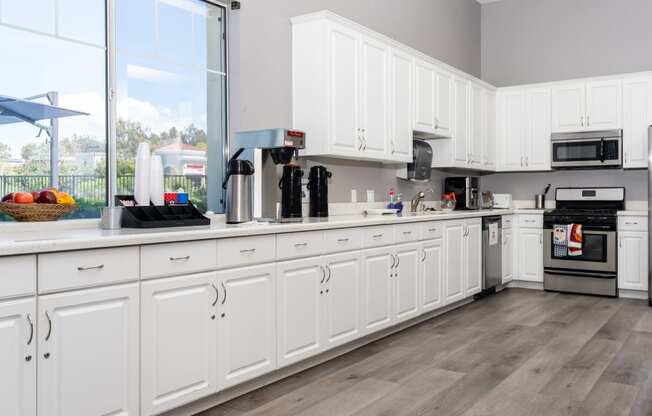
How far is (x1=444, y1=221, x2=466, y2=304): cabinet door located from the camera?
4977 mm

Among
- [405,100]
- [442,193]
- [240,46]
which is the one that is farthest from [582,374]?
[442,193]

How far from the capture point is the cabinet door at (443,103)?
5.46m

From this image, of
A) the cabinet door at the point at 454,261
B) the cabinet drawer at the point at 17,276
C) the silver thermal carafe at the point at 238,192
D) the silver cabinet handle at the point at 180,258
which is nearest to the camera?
the cabinet drawer at the point at 17,276

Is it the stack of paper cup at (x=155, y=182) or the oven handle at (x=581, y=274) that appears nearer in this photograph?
the stack of paper cup at (x=155, y=182)

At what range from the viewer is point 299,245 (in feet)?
10.7

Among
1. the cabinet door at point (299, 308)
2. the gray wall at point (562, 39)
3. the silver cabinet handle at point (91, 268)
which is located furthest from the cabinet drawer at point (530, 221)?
the silver cabinet handle at point (91, 268)

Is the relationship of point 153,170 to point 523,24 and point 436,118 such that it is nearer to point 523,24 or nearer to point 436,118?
point 436,118

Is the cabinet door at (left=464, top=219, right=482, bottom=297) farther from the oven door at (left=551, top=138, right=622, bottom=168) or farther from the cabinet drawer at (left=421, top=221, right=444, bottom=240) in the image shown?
the oven door at (left=551, top=138, right=622, bottom=168)

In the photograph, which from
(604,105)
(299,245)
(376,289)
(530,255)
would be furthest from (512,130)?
(299,245)

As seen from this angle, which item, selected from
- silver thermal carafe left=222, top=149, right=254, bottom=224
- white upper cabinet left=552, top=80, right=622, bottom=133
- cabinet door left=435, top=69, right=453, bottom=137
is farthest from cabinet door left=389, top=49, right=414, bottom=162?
white upper cabinet left=552, top=80, right=622, bottom=133

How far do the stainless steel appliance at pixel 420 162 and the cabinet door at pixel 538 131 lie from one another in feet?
5.68

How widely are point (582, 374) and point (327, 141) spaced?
83.8 inches

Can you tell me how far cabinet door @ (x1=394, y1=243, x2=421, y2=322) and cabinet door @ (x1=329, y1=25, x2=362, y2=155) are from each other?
830 millimetres

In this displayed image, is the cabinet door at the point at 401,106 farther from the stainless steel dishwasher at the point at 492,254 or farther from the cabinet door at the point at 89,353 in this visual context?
the cabinet door at the point at 89,353
